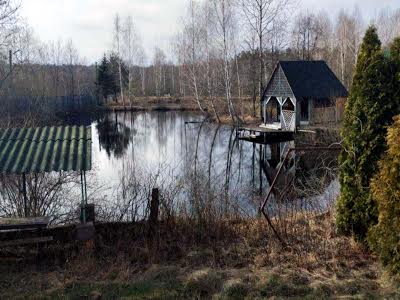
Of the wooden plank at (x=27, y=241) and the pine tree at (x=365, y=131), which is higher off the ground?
the pine tree at (x=365, y=131)

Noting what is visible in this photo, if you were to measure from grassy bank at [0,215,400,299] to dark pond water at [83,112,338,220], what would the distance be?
828mm

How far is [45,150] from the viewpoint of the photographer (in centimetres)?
619

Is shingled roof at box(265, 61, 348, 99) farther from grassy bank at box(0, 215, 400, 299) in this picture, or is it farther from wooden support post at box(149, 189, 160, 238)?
wooden support post at box(149, 189, 160, 238)

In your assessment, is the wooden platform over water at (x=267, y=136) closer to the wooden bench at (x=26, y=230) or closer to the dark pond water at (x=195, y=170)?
the dark pond water at (x=195, y=170)

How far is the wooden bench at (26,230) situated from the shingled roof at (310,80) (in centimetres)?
2266

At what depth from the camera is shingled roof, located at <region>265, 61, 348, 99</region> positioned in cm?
2677

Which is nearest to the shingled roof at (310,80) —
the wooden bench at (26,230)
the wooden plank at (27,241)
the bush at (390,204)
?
the bush at (390,204)

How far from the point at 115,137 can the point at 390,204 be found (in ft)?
78.2

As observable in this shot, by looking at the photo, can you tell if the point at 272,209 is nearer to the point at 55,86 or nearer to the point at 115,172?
the point at 115,172

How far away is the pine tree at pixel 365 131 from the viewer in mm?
5613

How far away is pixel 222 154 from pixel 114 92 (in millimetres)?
38646

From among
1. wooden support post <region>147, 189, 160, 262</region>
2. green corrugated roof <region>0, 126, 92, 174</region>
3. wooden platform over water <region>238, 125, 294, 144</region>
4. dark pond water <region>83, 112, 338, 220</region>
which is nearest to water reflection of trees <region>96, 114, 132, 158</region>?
dark pond water <region>83, 112, 338, 220</region>

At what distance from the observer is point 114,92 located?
55.7m

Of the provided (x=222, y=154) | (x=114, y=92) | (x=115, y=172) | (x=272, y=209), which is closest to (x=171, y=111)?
(x=114, y=92)
